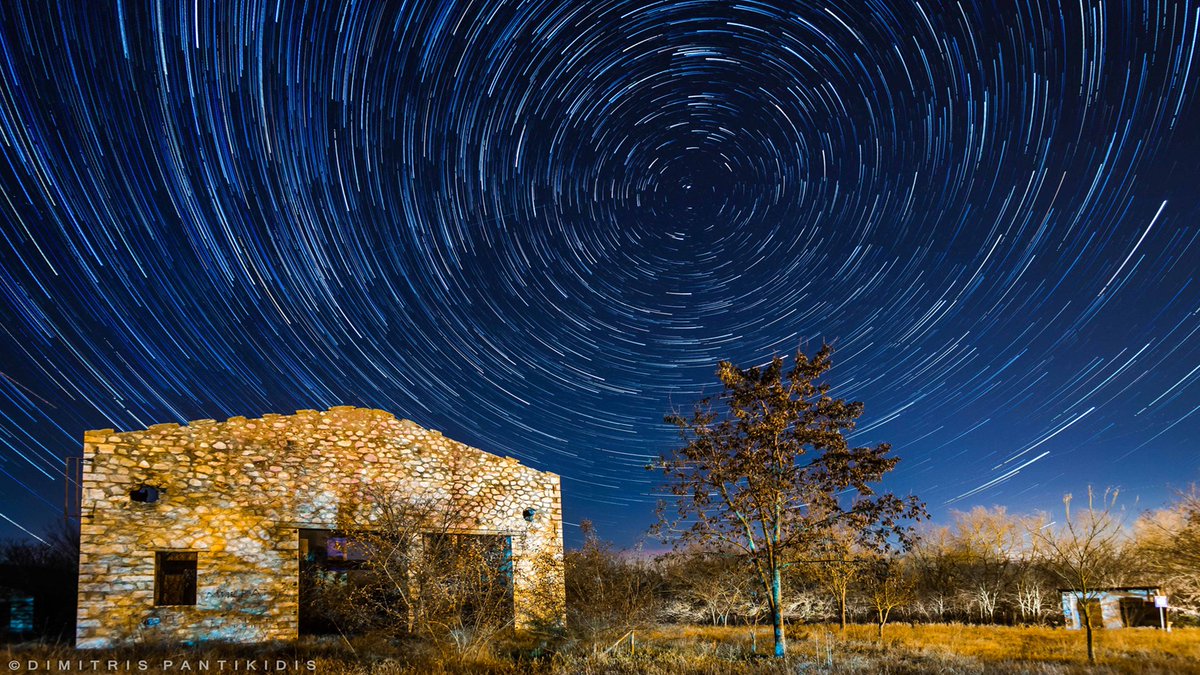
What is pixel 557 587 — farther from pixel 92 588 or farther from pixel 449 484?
pixel 92 588

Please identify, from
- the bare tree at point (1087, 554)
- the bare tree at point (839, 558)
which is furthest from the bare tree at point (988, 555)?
the bare tree at point (839, 558)

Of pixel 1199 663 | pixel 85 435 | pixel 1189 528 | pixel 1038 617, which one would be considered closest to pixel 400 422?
pixel 85 435

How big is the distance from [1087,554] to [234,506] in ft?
60.6

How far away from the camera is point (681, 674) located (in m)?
11.0

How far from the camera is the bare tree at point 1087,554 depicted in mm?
14844

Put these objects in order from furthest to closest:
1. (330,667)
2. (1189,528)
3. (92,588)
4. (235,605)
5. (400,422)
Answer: (1189,528) < (400,422) < (235,605) < (92,588) < (330,667)

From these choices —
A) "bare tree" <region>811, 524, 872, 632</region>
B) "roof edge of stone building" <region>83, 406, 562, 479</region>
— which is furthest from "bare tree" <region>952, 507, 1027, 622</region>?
"roof edge of stone building" <region>83, 406, 562, 479</region>

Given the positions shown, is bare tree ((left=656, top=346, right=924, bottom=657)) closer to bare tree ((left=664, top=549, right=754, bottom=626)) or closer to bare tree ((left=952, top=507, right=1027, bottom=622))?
bare tree ((left=664, top=549, right=754, bottom=626))

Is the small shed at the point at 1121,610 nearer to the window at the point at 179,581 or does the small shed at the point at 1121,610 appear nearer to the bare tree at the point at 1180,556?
the bare tree at the point at 1180,556

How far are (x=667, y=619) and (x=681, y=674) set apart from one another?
22.1m

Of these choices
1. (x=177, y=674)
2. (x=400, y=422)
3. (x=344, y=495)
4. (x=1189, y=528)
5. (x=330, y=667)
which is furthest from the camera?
(x=1189, y=528)

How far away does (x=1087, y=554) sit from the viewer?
49.5 feet

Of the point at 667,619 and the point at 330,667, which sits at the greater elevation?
the point at 330,667

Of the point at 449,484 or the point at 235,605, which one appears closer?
the point at 235,605
